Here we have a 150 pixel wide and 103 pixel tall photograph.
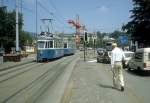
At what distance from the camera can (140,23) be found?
56.6 m

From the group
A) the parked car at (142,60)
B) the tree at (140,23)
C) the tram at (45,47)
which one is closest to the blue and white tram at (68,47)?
the tree at (140,23)

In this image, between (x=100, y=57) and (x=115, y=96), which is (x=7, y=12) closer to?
(x=100, y=57)

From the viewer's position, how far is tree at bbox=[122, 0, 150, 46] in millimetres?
55253

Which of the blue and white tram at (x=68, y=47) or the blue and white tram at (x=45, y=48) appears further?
the blue and white tram at (x=68, y=47)

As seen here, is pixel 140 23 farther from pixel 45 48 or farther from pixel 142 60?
pixel 142 60

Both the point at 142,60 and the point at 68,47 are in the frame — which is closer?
the point at 142,60

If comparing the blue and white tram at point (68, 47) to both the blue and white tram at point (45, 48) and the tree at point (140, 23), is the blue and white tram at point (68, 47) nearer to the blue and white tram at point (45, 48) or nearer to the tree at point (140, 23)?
the tree at point (140, 23)

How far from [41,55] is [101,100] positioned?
32.8 m

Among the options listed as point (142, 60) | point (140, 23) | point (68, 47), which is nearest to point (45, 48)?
point (140, 23)

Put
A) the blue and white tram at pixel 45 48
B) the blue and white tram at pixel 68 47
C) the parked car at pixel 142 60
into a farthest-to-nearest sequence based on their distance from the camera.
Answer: the blue and white tram at pixel 68 47, the blue and white tram at pixel 45 48, the parked car at pixel 142 60

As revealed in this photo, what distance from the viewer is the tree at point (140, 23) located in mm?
55253

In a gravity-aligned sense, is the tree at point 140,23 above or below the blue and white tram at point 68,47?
above

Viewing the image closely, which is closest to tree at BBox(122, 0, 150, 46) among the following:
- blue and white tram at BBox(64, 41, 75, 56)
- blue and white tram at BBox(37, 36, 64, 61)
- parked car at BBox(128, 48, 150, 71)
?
blue and white tram at BBox(64, 41, 75, 56)

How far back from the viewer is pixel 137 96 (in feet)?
44.1
